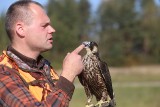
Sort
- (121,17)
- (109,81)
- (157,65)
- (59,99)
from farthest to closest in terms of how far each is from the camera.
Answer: (121,17), (157,65), (109,81), (59,99)

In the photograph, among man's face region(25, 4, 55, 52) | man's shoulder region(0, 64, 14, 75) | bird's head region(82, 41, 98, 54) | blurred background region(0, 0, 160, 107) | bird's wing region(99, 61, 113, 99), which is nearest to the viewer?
man's shoulder region(0, 64, 14, 75)

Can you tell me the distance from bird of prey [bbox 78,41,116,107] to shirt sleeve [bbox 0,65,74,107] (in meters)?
0.63

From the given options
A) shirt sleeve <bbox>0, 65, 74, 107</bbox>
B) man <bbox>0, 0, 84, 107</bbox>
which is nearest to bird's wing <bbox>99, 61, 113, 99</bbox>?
man <bbox>0, 0, 84, 107</bbox>

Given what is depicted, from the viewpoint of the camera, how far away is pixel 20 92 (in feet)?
8.45

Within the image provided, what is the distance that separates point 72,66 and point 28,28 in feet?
1.11

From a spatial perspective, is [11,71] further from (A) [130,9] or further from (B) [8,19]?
(A) [130,9]

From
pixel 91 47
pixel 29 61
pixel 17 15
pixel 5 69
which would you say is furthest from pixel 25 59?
pixel 91 47

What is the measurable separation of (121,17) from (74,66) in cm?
5645

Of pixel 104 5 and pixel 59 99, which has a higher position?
pixel 104 5

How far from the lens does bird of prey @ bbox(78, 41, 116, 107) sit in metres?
3.27

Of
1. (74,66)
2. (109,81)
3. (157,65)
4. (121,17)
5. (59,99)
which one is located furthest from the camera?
(121,17)

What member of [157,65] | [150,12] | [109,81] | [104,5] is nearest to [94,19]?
[104,5]

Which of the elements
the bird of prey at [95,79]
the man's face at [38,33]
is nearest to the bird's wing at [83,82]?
the bird of prey at [95,79]

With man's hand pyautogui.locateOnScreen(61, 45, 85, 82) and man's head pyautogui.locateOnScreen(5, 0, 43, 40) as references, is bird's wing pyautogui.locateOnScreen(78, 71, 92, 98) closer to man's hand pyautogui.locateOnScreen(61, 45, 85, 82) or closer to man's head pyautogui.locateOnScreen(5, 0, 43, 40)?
man's hand pyautogui.locateOnScreen(61, 45, 85, 82)
